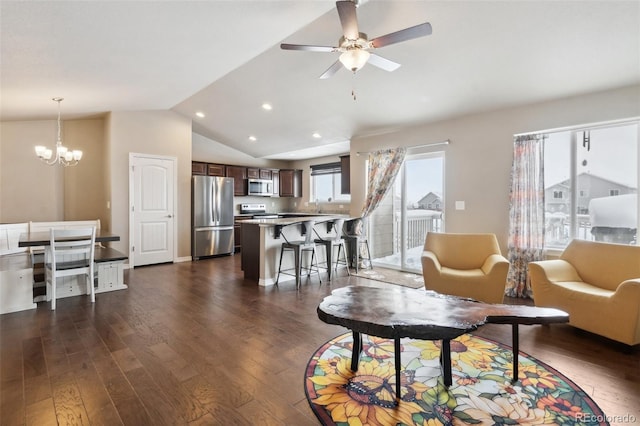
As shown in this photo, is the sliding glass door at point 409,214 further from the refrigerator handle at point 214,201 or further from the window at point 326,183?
the refrigerator handle at point 214,201

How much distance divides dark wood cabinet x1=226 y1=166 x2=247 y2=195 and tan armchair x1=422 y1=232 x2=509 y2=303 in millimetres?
5202

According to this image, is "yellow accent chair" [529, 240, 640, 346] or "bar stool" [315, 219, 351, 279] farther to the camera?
"bar stool" [315, 219, 351, 279]

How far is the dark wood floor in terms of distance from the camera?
182 cm

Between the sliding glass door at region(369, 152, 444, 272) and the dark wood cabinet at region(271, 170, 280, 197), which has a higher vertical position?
the dark wood cabinet at region(271, 170, 280, 197)

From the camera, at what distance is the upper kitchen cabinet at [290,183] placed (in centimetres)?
879

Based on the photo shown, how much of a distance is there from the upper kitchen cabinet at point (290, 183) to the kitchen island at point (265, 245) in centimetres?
381

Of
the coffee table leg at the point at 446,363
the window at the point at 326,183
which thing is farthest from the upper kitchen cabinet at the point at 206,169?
the coffee table leg at the point at 446,363

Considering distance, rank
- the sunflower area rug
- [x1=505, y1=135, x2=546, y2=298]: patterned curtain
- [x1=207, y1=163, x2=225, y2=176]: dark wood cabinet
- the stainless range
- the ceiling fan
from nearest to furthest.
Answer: the sunflower area rug < the ceiling fan < [x1=505, y1=135, x2=546, y2=298]: patterned curtain < [x1=207, y1=163, x2=225, y2=176]: dark wood cabinet < the stainless range

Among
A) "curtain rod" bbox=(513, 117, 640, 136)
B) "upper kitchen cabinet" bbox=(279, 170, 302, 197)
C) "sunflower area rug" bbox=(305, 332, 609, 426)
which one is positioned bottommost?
"sunflower area rug" bbox=(305, 332, 609, 426)

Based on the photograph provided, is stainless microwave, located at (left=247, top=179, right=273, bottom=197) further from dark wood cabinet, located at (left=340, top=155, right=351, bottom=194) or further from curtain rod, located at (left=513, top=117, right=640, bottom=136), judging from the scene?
curtain rod, located at (left=513, top=117, right=640, bottom=136)

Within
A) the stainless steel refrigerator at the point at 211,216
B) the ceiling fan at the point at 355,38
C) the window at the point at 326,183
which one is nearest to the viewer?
the ceiling fan at the point at 355,38

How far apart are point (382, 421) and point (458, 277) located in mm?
2287

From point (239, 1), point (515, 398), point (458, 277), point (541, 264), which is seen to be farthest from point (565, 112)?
point (239, 1)

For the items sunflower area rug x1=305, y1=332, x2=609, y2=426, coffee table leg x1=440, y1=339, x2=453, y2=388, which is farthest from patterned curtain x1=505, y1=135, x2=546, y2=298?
coffee table leg x1=440, y1=339, x2=453, y2=388
